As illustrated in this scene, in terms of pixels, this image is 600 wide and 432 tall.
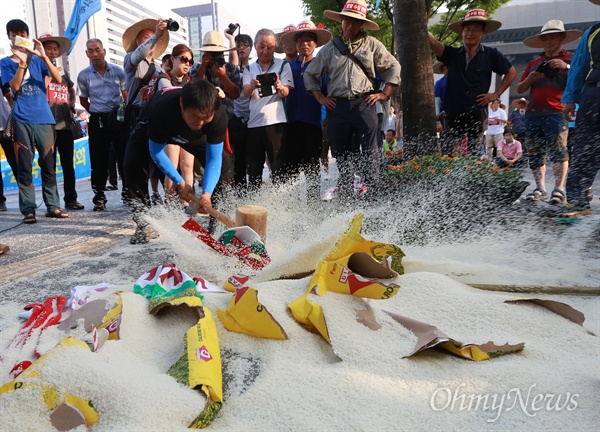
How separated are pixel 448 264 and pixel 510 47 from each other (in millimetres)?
33162

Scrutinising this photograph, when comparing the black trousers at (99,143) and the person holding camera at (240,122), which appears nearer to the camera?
the person holding camera at (240,122)

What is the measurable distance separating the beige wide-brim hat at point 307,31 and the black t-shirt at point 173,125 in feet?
5.96

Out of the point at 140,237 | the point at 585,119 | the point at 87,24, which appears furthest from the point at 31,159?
the point at 87,24

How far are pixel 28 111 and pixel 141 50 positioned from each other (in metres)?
1.45

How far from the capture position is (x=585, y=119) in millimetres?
3961

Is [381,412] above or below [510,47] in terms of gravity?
below

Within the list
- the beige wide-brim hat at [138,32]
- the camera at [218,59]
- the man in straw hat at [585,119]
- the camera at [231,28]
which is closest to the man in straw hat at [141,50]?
the beige wide-brim hat at [138,32]

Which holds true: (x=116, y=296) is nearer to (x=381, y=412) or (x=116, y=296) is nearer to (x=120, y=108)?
(x=381, y=412)

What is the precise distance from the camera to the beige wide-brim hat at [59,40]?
5.38 metres

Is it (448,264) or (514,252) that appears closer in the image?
(448,264)

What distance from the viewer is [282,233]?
390 centimetres

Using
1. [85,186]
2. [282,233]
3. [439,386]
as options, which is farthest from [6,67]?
[439,386]

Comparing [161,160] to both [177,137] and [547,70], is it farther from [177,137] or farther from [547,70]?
[547,70]

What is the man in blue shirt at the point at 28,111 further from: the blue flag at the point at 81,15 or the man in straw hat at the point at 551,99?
the man in straw hat at the point at 551,99
